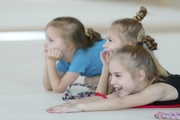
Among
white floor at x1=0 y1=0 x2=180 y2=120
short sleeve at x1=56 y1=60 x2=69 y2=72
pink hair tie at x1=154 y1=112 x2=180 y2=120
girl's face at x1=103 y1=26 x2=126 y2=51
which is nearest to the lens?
pink hair tie at x1=154 y1=112 x2=180 y2=120

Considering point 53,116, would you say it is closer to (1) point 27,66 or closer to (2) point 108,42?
(2) point 108,42

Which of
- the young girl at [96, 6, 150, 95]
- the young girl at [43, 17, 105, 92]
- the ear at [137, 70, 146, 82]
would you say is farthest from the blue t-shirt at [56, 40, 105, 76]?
the ear at [137, 70, 146, 82]

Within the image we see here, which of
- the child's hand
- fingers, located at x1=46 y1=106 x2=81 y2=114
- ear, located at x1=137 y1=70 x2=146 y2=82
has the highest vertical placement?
the child's hand

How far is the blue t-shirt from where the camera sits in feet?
9.63

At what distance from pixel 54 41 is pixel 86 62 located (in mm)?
228

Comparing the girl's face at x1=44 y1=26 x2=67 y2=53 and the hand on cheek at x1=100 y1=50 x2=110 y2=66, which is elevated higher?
the girl's face at x1=44 y1=26 x2=67 y2=53

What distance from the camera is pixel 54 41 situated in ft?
9.70

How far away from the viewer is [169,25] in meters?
5.65

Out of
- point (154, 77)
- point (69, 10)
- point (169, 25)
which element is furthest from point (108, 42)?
point (69, 10)

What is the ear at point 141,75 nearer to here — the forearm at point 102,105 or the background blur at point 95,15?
the forearm at point 102,105

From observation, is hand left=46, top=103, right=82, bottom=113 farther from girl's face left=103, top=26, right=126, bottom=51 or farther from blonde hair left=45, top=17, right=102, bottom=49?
blonde hair left=45, top=17, right=102, bottom=49

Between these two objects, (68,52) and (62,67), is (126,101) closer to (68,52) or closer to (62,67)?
(68,52)

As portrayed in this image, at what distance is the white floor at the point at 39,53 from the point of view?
2.39 metres

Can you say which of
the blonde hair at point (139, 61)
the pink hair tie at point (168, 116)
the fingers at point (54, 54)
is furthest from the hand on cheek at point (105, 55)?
Result: the pink hair tie at point (168, 116)
